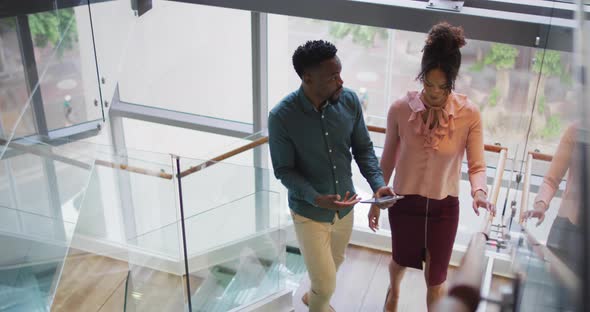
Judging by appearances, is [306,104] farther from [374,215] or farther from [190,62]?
[190,62]

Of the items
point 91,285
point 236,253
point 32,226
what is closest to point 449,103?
point 236,253

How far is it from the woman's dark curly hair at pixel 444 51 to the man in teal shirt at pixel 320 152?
1.19 feet

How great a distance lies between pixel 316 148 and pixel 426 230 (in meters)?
0.67

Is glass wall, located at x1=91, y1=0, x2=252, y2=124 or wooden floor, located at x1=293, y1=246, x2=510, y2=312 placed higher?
glass wall, located at x1=91, y1=0, x2=252, y2=124

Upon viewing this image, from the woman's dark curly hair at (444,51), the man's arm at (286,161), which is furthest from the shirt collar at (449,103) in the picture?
the man's arm at (286,161)

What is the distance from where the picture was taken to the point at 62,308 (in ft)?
13.8

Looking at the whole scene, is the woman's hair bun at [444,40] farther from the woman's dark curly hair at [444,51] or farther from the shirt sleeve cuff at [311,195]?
the shirt sleeve cuff at [311,195]

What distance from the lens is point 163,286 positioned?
3.41 m

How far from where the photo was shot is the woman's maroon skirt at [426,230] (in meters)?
2.80

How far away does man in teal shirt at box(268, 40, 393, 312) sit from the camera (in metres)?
2.52

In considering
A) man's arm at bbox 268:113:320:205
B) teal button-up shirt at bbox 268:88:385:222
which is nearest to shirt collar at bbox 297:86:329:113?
teal button-up shirt at bbox 268:88:385:222

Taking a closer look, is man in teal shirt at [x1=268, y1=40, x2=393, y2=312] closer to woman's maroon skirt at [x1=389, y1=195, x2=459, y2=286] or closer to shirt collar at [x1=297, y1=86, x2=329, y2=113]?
shirt collar at [x1=297, y1=86, x2=329, y2=113]

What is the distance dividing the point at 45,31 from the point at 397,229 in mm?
2336

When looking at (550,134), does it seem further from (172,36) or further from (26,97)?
(172,36)
